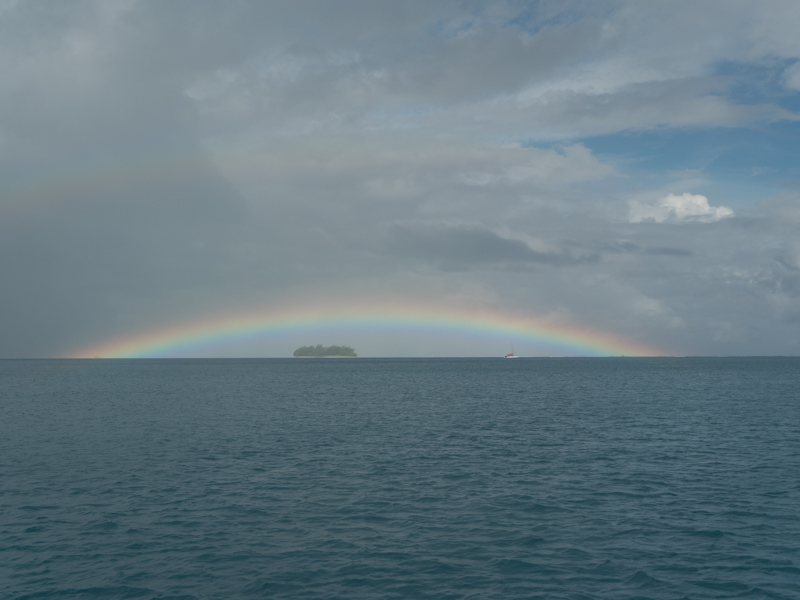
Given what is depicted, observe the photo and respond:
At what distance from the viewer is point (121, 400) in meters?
117

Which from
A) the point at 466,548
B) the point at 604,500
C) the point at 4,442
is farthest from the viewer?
the point at 4,442

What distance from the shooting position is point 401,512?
3394 centimetres

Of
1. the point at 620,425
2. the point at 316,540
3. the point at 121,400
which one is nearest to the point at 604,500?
the point at 316,540

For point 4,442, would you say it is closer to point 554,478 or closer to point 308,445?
point 308,445

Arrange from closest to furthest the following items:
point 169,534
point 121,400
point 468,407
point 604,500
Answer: point 169,534
point 604,500
point 468,407
point 121,400

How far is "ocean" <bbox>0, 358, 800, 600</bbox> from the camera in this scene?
24.4 m

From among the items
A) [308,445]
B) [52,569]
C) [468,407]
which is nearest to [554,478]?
[308,445]

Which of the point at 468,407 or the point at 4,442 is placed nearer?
the point at 4,442

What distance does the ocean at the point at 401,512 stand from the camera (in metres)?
24.4

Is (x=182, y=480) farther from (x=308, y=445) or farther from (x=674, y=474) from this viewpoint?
(x=674, y=474)

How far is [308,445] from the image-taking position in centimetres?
5803

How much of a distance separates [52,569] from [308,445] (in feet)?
109

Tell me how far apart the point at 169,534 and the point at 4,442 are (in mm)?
42753

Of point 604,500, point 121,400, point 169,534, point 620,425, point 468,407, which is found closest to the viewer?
point 169,534
